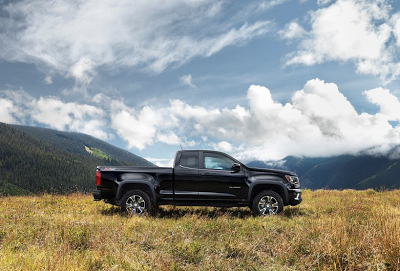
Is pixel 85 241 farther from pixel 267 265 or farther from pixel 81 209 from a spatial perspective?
pixel 81 209

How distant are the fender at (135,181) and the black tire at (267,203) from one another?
325 centimetres

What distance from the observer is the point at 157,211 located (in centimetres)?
973

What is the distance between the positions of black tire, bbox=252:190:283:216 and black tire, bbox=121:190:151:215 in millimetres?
3365

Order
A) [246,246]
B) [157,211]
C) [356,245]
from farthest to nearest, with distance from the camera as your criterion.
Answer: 1. [157,211]
2. [246,246]
3. [356,245]

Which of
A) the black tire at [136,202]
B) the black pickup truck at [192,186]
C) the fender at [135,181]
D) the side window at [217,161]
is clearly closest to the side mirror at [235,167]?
the black pickup truck at [192,186]

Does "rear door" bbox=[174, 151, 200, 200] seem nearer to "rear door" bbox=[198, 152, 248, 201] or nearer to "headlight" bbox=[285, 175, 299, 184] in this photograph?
"rear door" bbox=[198, 152, 248, 201]

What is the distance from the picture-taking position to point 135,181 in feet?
28.8

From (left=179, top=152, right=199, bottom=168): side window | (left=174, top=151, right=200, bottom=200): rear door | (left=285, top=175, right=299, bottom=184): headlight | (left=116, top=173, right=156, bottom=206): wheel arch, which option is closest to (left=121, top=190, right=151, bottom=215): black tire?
(left=116, top=173, right=156, bottom=206): wheel arch

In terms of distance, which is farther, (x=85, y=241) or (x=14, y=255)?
(x=85, y=241)

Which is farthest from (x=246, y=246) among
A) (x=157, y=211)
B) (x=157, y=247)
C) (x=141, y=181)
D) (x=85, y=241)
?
(x=157, y=211)

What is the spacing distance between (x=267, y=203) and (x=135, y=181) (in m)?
4.25

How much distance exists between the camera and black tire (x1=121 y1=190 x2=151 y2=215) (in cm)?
869

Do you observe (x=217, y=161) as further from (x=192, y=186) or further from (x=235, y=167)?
(x=192, y=186)

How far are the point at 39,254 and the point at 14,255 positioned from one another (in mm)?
402
